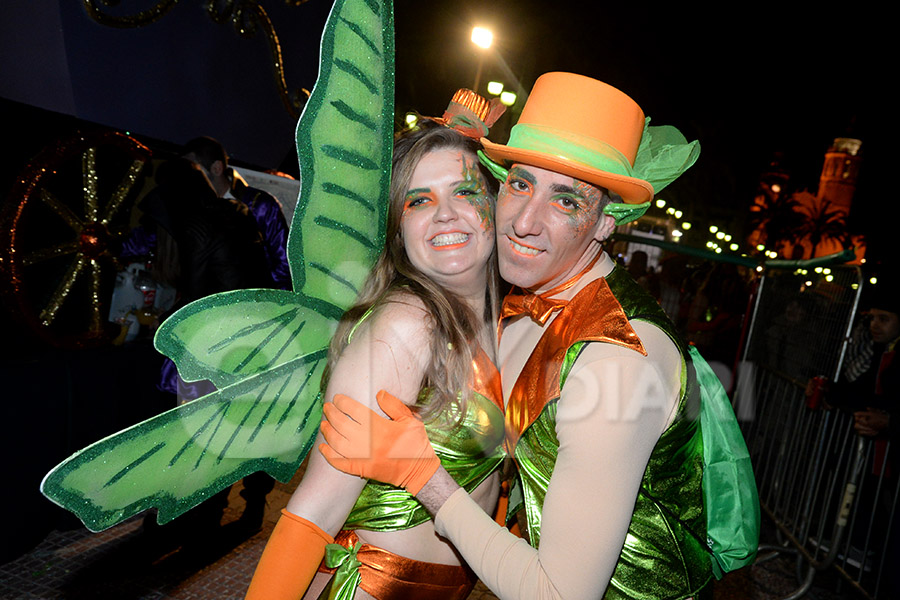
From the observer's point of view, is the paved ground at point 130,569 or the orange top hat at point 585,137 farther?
the paved ground at point 130,569

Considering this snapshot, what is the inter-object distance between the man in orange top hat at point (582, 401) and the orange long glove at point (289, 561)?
0.17 metres

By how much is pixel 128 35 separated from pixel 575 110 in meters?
3.08

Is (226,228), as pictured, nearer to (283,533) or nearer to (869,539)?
(283,533)

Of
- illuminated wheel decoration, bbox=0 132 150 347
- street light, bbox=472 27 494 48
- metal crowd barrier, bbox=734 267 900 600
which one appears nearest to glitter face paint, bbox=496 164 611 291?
illuminated wheel decoration, bbox=0 132 150 347

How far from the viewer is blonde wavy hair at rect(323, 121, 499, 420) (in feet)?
4.99

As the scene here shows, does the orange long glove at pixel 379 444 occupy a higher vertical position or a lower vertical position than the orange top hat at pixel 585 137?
lower

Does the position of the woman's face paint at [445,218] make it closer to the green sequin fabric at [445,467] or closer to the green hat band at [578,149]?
the green hat band at [578,149]

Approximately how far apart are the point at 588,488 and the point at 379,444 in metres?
0.48

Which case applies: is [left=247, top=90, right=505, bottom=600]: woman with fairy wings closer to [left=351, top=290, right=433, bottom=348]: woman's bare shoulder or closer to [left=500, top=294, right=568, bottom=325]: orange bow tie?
[left=351, top=290, right=433, bottom=348]: woman's bare shoulder

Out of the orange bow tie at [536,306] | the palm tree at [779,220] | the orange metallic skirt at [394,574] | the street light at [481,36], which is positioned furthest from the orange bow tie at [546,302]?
the palm tree at [779,220]

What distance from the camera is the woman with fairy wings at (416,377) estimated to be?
1.36 m

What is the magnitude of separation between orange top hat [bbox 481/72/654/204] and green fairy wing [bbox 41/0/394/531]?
40cm

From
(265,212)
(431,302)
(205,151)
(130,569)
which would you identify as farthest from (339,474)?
(265,212)

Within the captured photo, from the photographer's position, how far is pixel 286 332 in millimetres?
1429
